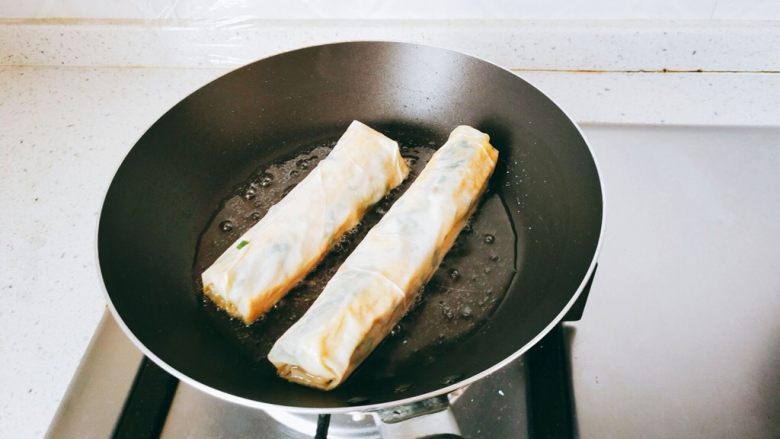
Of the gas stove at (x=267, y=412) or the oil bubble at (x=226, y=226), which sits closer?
the gas stove at (x=267, y=412)

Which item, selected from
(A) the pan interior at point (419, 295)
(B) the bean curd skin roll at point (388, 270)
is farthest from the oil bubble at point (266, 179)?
(B) the bean curd skin roll at point (388, 270)

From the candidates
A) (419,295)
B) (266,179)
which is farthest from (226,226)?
(419,295)

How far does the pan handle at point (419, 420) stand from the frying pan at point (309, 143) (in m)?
0.02

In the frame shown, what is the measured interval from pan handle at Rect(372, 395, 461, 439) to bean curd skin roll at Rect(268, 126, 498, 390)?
12 centimetres

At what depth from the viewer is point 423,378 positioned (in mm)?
725

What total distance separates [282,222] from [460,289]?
12.3 inches

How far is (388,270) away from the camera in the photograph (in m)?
0.83

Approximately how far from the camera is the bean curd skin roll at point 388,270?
0.73 metres

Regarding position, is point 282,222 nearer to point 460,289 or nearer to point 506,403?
point 460,289

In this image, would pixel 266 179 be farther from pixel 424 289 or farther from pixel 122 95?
pixel 122 95

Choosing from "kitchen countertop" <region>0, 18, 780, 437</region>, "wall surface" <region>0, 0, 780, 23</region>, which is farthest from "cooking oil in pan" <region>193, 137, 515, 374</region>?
"wall surface" <region>0, 0, 780, 23</region>

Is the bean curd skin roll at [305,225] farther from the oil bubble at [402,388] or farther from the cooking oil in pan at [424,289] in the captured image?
the oil bubble at [402,388]

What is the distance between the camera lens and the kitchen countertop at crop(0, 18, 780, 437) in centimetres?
100

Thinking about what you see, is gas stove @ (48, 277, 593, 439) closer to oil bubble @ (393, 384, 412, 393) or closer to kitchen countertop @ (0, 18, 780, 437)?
oil bubble @ (393, 384, 412, 393)
